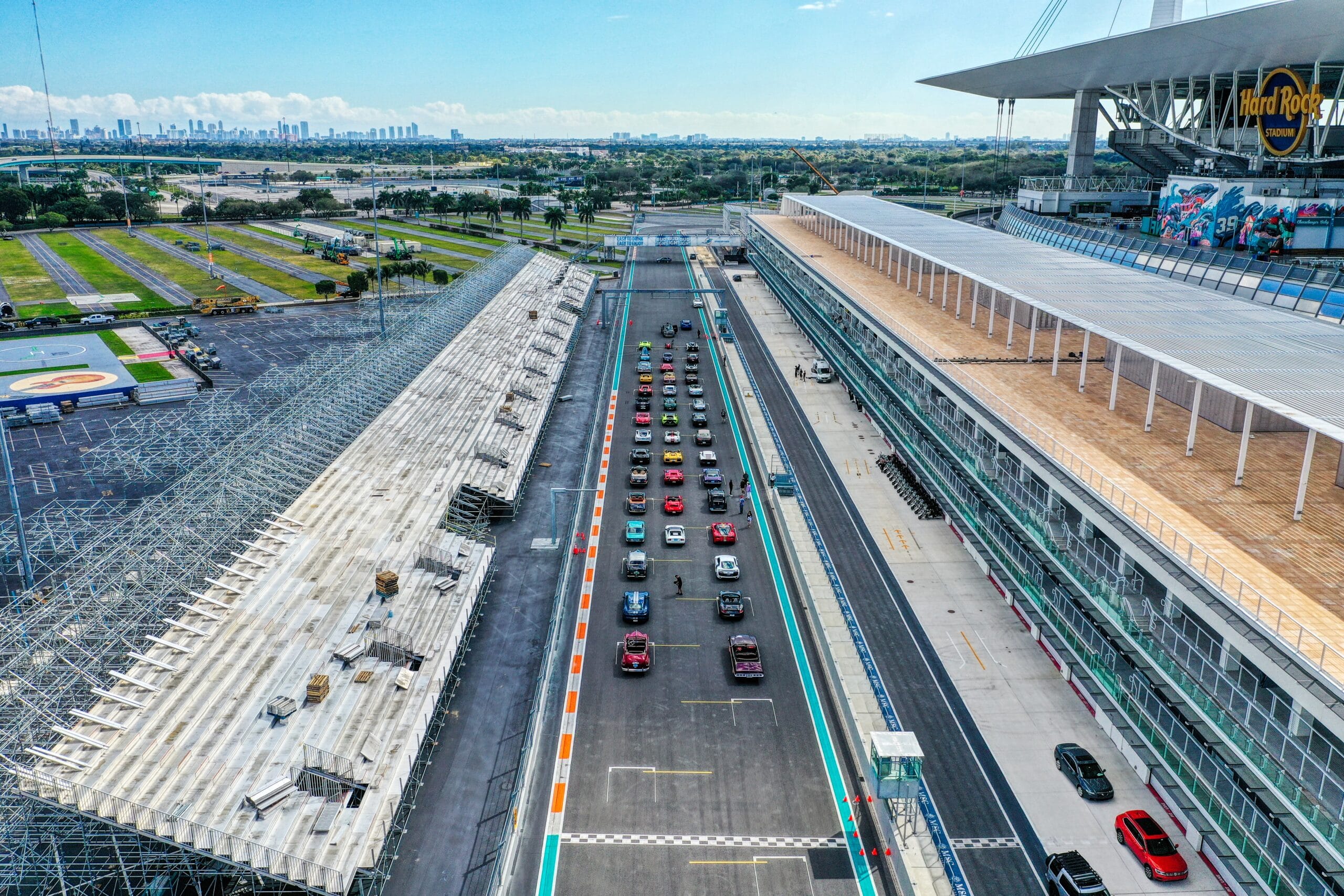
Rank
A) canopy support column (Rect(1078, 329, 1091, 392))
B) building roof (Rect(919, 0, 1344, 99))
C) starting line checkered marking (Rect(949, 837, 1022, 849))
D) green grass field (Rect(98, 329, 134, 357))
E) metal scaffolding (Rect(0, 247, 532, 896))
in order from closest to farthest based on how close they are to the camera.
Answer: metal scaffolding (Rect(0, 247, 532, 896))
starting line checkered marking (Rect(949, 837, 1022, 849))
canopy support column (Rect(1078, 329, 1091, 392))
building roof (Rect(919, 0, 1344, 99))
green grass field (Rect(98, 329, 134, 357))

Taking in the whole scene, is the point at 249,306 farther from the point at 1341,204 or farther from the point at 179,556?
the point at 1341,204

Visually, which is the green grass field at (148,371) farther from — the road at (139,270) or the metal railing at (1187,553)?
the metal railing at (1187,553)

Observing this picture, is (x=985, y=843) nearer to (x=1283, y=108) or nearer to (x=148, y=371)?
(x=1283, y=108)

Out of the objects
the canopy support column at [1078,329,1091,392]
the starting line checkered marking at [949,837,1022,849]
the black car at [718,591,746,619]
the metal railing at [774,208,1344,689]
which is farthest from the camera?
the canopy support column at [1078,329,1091,392]

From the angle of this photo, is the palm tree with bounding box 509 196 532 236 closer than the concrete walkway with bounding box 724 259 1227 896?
No

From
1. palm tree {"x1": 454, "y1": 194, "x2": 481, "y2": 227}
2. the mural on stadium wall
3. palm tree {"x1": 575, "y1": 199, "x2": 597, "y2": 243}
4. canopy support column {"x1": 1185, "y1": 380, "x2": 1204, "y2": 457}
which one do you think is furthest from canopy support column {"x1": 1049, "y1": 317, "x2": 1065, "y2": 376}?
palm tree {"x1": 454, "y1": 194, "x2": 481, "y2": 227}

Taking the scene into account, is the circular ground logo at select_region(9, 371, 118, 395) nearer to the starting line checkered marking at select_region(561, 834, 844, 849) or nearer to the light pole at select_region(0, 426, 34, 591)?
the light pole at select_region(0, 426, 34, 591)
